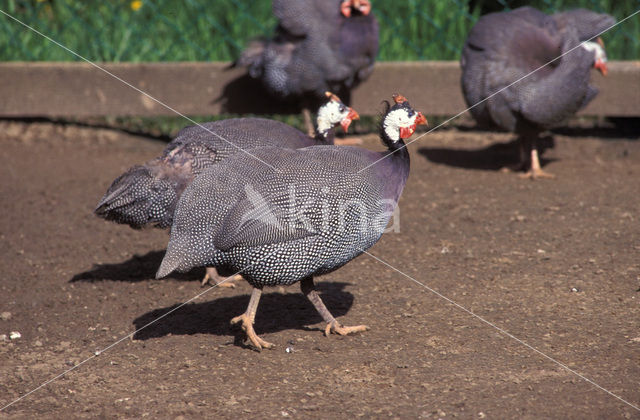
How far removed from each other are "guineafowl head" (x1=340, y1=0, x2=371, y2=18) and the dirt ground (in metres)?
1.18

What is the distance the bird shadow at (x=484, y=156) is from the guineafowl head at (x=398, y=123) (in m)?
2.58

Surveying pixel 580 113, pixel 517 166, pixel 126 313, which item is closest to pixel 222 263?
pixel 126 313

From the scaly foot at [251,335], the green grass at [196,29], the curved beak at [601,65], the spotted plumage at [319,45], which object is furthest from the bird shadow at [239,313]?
the green grass at [196,29]

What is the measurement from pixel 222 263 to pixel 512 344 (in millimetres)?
1124

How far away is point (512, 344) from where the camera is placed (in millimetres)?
3082

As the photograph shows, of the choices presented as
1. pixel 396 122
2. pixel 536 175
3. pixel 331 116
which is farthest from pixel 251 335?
pixel 536 175

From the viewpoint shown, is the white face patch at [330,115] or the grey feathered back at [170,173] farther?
the white face patch at [330,115]

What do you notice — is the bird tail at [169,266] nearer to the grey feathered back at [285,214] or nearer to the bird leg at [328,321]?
the grey feathered back at [285,214]

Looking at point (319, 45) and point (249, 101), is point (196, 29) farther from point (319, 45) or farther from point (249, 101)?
point (319, 45)

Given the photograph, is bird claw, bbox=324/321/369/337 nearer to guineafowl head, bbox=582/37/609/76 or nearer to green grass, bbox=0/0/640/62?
guineafowl head, bbox=582/37/609/76

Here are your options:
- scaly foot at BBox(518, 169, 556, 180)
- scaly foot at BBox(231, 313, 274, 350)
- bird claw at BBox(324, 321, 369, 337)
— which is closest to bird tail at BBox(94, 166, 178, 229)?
scaly foot at BBox(231, 313, 274, 350)

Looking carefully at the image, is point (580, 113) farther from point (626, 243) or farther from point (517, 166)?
point (626, 243)

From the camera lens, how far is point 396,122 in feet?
10.3

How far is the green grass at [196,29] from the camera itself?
6.31 m
